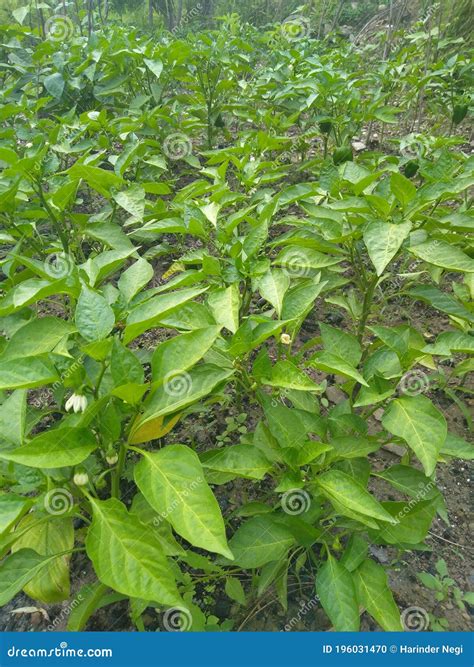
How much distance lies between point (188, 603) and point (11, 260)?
1089mm

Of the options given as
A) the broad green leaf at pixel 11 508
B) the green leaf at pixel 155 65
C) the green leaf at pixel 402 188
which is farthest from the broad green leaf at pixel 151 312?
the green leaf at pixel 155 65

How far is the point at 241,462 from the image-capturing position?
3.67 feet

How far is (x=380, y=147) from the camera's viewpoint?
3.44 metres

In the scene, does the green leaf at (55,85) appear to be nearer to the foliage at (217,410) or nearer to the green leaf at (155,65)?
the green leaf at (155,65)

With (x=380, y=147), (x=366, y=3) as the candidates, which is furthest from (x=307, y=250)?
(x=366, y=3)

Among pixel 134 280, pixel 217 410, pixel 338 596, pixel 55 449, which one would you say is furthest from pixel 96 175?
pixel 338 596

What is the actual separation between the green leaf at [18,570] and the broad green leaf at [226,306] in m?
0.63

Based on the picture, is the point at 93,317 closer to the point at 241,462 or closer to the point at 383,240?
the point at 241,462

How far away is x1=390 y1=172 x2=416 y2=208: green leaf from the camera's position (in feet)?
4.33

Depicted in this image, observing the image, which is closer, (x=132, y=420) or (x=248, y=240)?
(x=132, y=420)

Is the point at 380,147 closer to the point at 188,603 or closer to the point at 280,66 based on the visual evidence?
the point at 280,66

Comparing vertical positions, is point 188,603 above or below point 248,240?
below

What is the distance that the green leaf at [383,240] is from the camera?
1.25 metres

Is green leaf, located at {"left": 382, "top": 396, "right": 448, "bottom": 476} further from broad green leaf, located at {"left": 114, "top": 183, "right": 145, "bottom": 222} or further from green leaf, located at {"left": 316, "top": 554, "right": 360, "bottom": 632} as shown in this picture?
broad green leaf, located at {"left": 114, "top": 183, "right": 145, "bottom": 222}
